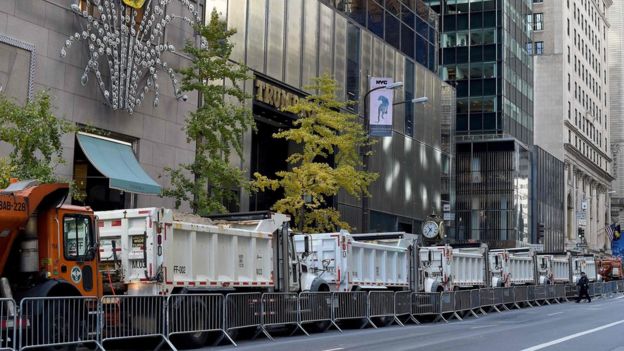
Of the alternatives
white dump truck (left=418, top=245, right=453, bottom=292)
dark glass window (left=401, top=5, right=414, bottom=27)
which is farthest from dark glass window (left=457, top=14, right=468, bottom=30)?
white dump truck (left=418, top=245, right=453, bottom=292)

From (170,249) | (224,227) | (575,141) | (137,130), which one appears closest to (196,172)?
(137,130)

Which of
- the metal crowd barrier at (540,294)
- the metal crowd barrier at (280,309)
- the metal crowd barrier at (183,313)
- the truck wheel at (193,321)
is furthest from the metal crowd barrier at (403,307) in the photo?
the metal crowd barrier at (540,294)

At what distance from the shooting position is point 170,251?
16.0 metres

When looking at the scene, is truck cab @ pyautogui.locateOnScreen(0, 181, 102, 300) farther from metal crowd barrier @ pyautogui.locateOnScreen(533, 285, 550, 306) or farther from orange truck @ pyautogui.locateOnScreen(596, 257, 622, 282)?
orange truck @ pyautogui.locateOnScreen(596, 257, 622, 282)

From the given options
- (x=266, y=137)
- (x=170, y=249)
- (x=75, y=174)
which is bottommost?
(x=170, y=249)

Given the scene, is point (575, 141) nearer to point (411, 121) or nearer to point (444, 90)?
point (444, 90)

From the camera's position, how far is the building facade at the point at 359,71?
34.1 meters

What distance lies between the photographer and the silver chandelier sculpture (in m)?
24.7

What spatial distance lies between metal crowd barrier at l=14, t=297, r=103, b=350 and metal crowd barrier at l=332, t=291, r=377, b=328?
8.19 meters

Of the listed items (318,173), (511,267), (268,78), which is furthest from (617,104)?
(318,173)

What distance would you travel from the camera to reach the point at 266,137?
37.0m

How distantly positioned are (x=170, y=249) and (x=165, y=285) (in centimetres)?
71

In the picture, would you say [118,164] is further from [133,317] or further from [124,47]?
[133,317]

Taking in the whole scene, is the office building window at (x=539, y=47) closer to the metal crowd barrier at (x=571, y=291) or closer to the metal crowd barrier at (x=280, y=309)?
the metal crowd barrier at (x=571, y=291)
